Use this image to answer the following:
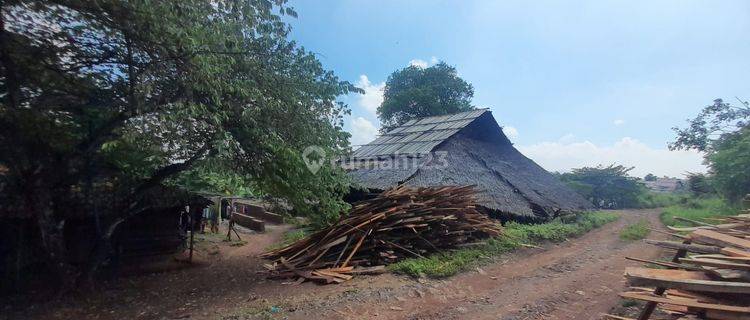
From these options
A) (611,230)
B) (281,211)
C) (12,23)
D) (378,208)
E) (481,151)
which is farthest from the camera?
(481,151)

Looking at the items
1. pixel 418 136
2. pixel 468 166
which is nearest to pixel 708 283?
pixel 468 166

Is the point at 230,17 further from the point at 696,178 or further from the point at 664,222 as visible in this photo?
the point at 696,178

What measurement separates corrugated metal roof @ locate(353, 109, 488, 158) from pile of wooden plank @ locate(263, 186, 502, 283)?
3.90 m

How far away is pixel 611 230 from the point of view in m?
12.9

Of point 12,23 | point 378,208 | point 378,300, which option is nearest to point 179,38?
point 12,23

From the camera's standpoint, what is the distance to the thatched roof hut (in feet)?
38.1

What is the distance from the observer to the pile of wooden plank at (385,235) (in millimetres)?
7902

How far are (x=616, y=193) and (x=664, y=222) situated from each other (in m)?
10.7

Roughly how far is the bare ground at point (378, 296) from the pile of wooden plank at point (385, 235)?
72cm

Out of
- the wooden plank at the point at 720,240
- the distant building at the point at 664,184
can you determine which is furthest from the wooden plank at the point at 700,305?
the distant building at the point at 664,184

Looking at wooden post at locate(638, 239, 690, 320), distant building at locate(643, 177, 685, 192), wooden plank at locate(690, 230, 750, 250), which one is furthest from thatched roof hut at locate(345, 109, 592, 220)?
distant building at locate(643, 177, 685, 192)

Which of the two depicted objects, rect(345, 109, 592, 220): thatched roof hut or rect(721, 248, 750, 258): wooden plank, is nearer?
rect(721, 248, 750, 258): wooden plank

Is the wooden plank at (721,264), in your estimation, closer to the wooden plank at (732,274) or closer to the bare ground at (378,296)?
the wooden plank at (732,274)

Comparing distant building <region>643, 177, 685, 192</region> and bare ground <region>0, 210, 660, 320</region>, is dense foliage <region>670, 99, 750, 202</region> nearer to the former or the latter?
bare ground <region>0, 210, 660, 320</region>
